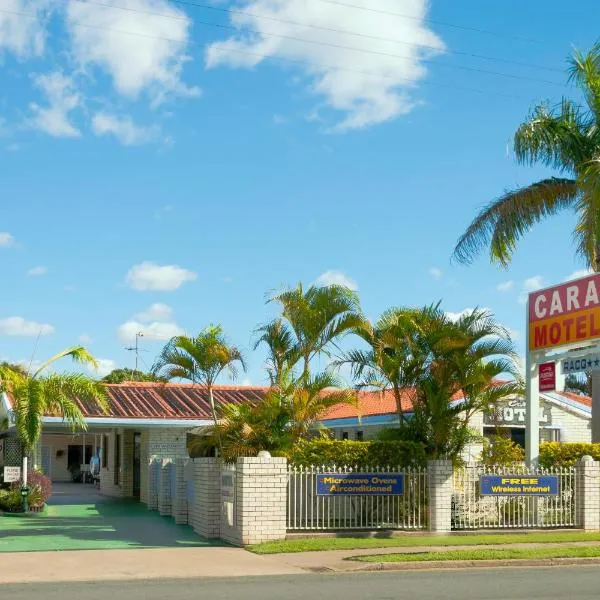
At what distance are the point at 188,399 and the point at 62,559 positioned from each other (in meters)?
16.4

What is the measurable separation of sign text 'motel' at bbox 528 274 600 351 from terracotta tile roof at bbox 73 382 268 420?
10.6 meters

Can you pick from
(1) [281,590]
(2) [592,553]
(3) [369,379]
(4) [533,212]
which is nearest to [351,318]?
(3) [369,379]

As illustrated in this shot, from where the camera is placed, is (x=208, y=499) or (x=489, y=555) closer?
(x=489, y=555)

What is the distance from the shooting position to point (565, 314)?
21.7 metres

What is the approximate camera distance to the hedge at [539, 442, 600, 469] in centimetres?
2236

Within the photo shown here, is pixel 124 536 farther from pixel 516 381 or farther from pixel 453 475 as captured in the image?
pixel 516 381

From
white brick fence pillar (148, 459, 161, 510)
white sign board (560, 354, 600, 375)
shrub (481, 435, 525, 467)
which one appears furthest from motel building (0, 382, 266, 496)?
white sign board (560, 354, 600, 375)

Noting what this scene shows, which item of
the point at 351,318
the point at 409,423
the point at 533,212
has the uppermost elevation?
the point at 533,212

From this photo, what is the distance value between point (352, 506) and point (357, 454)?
3.56ft

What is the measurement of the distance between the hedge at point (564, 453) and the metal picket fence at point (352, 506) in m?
3.46

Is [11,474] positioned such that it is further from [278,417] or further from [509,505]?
[509,505]

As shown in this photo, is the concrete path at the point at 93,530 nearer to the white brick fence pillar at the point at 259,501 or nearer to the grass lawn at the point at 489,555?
the white brick fence pillar at the point at 259,501

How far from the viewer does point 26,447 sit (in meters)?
26.5

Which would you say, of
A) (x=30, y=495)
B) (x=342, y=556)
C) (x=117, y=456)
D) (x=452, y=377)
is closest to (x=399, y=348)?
(x=452, y=377)
